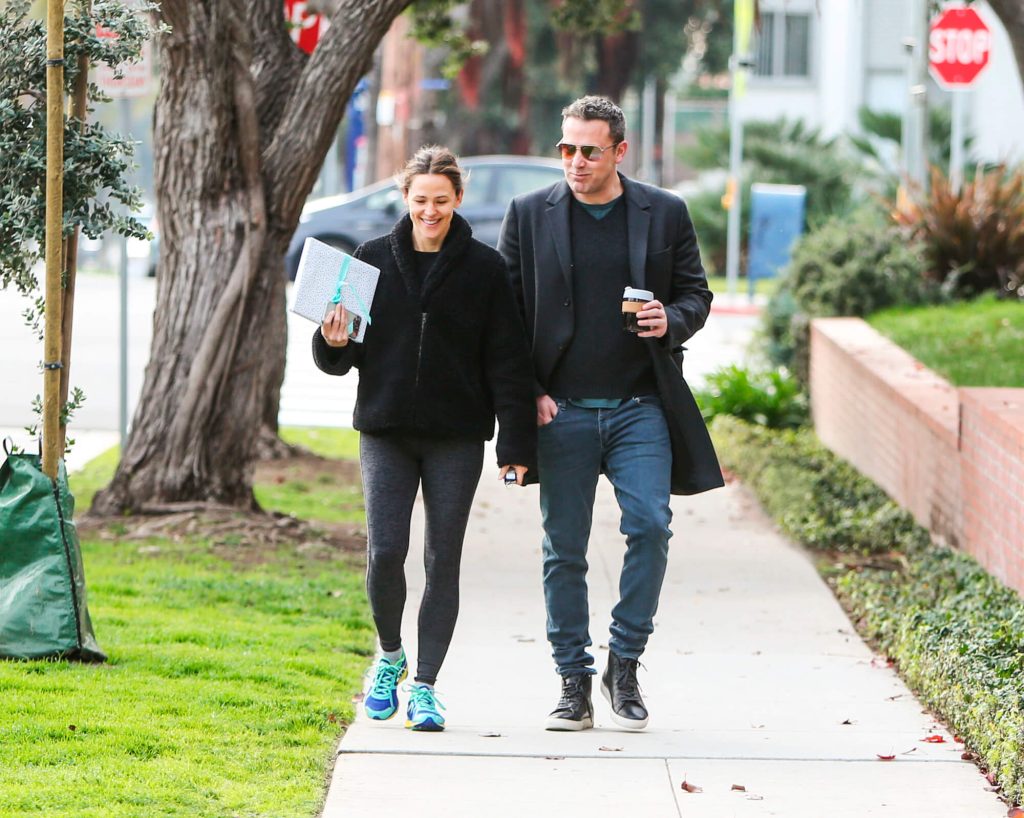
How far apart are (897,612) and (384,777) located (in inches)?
117

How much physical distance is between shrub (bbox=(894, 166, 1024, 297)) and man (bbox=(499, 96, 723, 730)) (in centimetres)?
887

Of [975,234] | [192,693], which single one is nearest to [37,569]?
[192,693]

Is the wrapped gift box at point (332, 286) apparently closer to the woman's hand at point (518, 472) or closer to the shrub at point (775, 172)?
the woman's hand at point (518, 472)

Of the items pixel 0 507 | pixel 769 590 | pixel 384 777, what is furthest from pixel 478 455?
pixel 769 590

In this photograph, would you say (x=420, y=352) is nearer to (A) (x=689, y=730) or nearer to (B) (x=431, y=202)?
(B) (x=431, y=202)

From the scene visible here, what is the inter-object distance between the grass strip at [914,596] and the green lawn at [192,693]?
6.38 ft

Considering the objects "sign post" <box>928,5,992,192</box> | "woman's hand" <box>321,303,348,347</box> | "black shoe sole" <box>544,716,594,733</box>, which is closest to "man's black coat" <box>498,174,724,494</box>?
"woman's hand" <box>321,303,348,347</box>

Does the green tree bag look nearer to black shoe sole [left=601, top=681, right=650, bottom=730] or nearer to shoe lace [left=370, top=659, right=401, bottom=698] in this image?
shoe lace [left=370, top=659, right=401, bottom=698]

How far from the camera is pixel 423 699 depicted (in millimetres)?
5465

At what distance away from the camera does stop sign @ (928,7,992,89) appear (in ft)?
56.0

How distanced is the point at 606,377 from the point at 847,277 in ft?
28.5

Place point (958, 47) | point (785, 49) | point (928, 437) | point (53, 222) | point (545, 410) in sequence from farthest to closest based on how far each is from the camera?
point (785, 49)
point (958, 47)
point (928, 437)
point (53, 222)
point (545, 410)

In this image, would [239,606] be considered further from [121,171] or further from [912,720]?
[912,720]

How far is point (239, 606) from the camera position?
23.7ft
